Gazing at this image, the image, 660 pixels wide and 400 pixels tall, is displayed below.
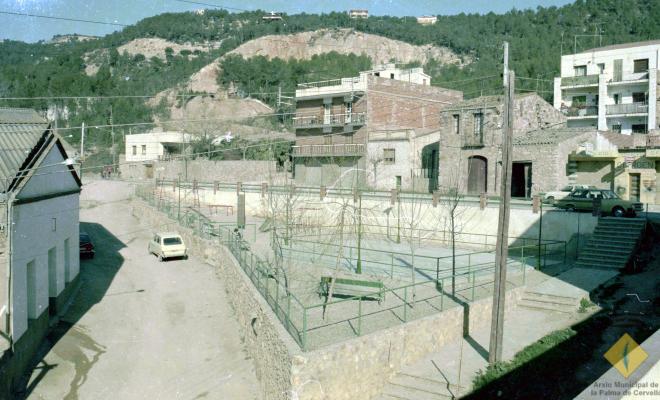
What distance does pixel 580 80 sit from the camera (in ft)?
181

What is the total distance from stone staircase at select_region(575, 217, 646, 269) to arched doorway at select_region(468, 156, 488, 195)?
14570 millimetres

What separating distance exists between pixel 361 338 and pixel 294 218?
20032 mm

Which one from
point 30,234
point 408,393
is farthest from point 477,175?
Answer: point 30,234

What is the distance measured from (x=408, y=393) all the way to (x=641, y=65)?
5159 centimetres

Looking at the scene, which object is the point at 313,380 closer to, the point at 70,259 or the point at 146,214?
the point at 70,259

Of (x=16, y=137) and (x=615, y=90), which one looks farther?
(x=615, y=90)

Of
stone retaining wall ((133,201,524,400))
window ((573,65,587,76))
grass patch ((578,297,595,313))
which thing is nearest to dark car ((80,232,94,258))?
stone retaining wall ((133,201,524,400))

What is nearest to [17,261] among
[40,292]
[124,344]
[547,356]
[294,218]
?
[40,292]

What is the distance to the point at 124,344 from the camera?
57.6 ft

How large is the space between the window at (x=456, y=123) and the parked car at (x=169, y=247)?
Result: 20353mm

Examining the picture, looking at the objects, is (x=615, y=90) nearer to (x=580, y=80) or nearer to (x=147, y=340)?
(x=580, y=80)

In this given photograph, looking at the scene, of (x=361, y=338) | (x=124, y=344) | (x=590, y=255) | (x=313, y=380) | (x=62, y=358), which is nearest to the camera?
(x=313, y=380)

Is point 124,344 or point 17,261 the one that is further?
point 124,344

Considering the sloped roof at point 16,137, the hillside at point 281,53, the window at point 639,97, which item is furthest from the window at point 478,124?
the hillside at point 281,53
